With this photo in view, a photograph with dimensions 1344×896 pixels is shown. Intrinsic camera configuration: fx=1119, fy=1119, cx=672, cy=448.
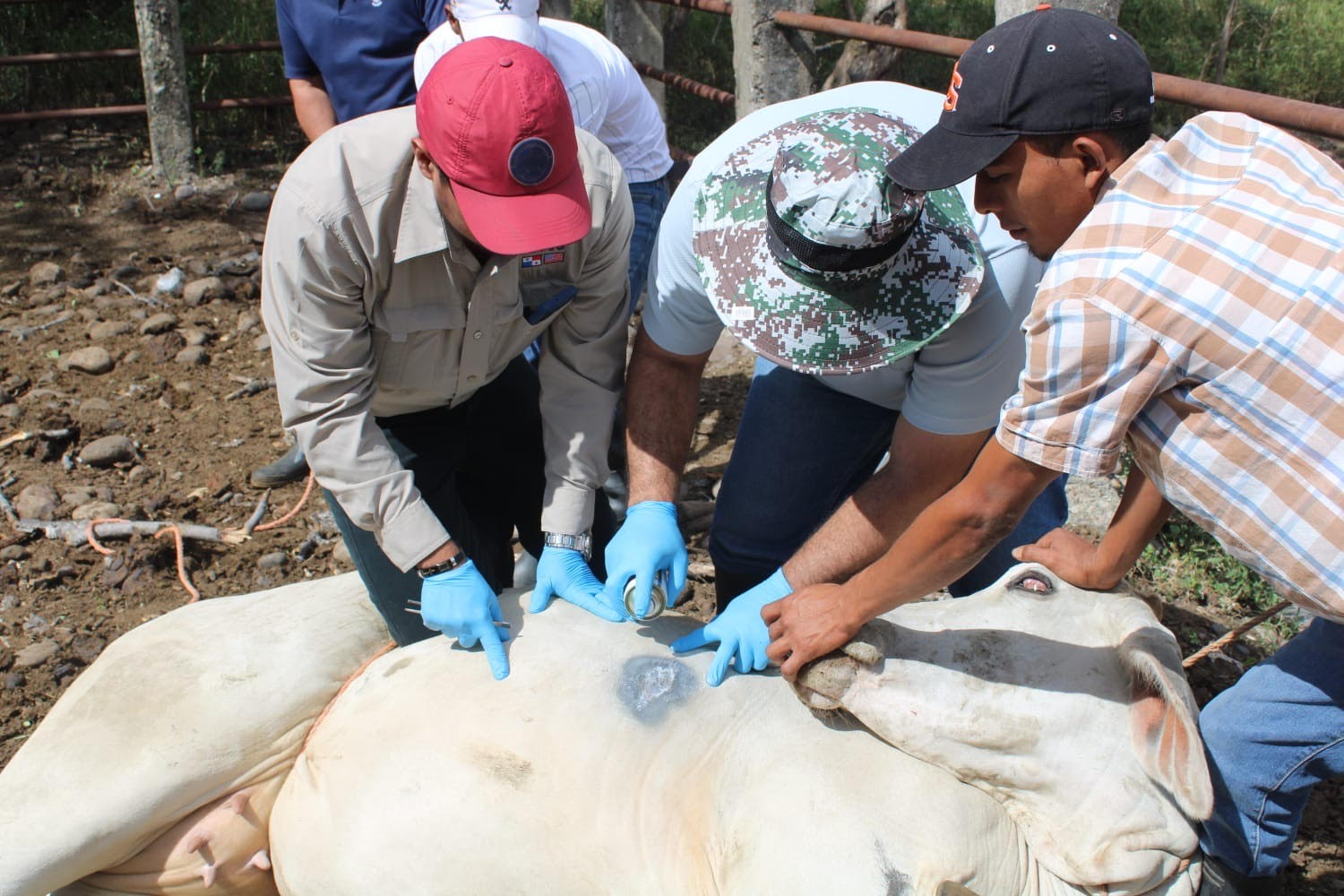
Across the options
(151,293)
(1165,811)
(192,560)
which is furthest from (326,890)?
(151,293)

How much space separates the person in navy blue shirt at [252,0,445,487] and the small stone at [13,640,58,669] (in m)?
1.76

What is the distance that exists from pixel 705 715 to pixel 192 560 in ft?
7.29

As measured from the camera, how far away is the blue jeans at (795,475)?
269 cm

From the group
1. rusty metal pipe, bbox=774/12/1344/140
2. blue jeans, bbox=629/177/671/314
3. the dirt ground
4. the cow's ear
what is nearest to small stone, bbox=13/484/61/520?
the dirt ground

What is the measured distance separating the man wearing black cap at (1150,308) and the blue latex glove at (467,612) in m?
0.72

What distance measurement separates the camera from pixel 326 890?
199cm

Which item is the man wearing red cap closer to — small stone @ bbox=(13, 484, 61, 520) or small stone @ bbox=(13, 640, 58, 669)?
small stone @ bbox=(13, 640, 58, 669)

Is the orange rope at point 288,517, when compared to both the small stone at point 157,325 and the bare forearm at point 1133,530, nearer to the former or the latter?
the small stone at point 157,325

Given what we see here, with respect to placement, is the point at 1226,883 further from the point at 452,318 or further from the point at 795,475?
the point at 452,318

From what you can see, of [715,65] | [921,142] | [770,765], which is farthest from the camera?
[715,65]

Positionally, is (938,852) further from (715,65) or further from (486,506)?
(715,65)

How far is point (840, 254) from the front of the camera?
1.87 m

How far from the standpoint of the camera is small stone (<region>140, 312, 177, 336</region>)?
16.2ft

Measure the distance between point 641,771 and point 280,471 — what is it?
8.16 ft
